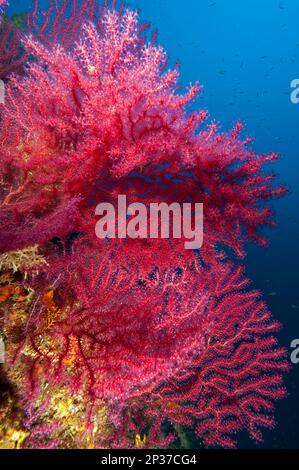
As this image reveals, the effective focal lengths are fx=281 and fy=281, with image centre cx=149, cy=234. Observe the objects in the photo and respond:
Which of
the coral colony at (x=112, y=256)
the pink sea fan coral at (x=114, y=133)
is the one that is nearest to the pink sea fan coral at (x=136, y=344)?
the coral colony at (x=112, y=256)

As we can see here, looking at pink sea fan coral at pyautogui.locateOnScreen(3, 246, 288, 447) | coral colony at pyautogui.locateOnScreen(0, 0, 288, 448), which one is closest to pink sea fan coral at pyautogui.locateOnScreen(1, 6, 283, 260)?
coral colony at pyautogui.locateOnScreen(0, 0, 288, 448)

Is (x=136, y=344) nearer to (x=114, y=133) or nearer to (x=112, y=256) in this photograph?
(x=112, y=256)

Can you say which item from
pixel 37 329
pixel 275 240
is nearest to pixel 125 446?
pixel 37 329

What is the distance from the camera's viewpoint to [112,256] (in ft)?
11.0

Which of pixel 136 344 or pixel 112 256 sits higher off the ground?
pixel 112 256

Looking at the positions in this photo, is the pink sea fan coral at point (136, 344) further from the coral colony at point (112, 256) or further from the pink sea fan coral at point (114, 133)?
the pink sea fan coral at point (114, 133)

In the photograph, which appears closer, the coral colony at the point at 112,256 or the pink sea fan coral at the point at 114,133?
the coral colony at the point at 112,256

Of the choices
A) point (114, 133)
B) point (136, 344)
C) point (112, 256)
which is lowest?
point (136, 344)

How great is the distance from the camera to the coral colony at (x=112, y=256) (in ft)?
8.20

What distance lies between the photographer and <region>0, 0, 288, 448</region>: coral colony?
2.50m

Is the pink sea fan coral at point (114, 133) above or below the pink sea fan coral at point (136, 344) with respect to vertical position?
above

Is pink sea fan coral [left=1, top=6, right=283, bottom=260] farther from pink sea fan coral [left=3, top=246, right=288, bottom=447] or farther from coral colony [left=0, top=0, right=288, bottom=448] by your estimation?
pink sea fan coral [left=3, top=246, right=288, bottom=447]

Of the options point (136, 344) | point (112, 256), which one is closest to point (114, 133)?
point (112, 256)
